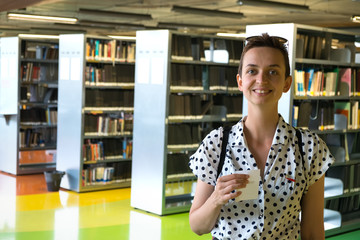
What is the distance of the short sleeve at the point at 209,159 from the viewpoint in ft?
5.98

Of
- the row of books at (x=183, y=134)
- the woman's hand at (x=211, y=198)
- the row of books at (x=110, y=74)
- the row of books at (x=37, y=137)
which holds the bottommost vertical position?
the row of books at (x=37, y=137)

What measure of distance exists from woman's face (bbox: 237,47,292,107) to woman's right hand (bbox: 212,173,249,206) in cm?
26

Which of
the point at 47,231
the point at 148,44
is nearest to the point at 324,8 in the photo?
the point at 148,44

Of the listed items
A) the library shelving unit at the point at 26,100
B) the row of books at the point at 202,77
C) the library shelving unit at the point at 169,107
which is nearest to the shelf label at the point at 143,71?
the library shelving unit at the point at 169,107

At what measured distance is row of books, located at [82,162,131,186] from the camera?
920 cm

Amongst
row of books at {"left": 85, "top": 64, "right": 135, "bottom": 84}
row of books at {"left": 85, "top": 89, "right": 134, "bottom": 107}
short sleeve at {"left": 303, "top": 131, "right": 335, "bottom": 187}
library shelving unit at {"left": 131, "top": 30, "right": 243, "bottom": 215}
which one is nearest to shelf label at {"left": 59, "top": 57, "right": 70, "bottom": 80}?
row of books at {"left": 85, "top": 64, "right": 135, "bottom": 84}

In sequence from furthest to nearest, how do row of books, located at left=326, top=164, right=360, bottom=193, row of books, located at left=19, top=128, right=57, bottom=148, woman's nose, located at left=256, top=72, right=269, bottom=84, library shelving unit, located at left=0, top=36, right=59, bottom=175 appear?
row of books, located at left=19, top=128, right=57, bottom=148 < library shelving unit, located at left=0, top=36, right=59, bottom=175 < row of books, located at left=326, top=164, right=360, bottom=193 < woman's nose, located at left=256, top=72, right=269, bottom=84

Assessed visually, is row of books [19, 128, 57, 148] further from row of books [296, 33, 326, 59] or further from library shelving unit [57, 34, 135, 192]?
row of books [296, 33, 326, 59]

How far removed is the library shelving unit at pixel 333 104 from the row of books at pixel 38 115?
5.73 meters

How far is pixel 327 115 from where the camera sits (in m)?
6.75

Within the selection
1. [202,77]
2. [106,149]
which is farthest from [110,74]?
[202,77]

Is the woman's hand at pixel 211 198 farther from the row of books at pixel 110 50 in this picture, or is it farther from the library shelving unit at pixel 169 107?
the row of books at pixel 110 50

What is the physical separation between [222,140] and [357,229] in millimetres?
5986

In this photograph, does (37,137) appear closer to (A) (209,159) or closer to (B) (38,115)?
(B) (38,115)
